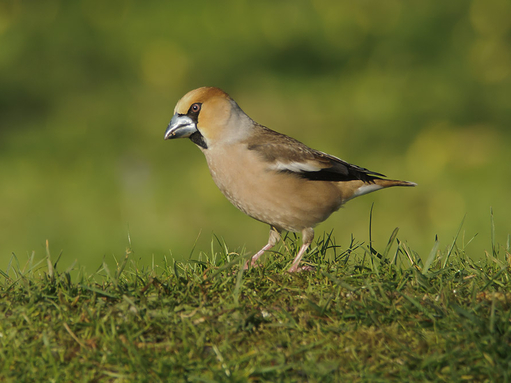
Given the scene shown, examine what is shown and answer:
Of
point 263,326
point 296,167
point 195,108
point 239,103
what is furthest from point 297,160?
point 239,103

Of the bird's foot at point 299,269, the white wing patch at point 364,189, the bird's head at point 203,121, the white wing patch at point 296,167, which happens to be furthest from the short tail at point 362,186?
the bird's foot at point 299,269

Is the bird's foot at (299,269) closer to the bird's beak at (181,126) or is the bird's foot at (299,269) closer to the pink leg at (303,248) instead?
the pink leg at (303,248)

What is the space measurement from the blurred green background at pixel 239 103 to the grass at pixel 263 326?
3.00 m

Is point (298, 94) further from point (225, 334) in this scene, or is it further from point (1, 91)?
point (225, 334)

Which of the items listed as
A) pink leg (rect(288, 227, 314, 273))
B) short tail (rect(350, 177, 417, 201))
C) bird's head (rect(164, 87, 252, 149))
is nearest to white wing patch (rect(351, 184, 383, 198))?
short tail (rect(350, 177, 417, 201))

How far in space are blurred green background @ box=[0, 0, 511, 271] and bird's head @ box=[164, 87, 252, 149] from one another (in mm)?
2012

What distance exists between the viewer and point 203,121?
572 cm

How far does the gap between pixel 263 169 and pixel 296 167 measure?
0.32 m

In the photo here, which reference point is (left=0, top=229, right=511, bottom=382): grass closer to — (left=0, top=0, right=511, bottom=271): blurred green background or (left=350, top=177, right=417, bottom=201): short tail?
(left=350, top=177, right=417, bottom=201): short tail

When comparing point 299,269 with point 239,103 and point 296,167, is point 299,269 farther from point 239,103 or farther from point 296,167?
point 239,103

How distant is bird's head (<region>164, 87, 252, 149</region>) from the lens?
18.7 ft

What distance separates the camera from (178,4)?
39.6 ft

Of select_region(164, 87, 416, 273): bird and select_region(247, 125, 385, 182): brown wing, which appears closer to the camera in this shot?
select_region(164, 87, 416, 273): bird

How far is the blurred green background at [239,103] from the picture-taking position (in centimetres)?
804
